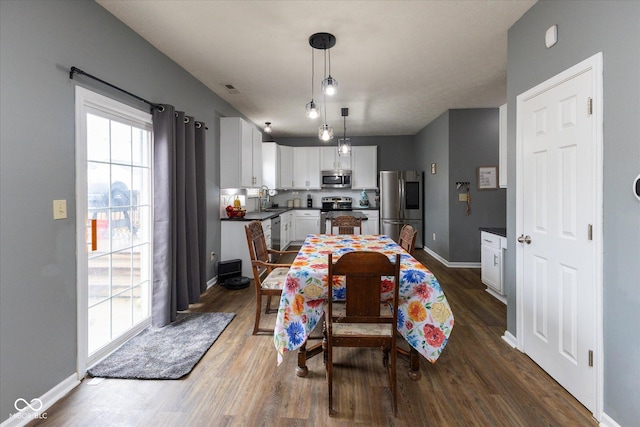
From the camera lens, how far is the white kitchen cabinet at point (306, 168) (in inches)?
293

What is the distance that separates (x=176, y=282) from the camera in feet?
10.3

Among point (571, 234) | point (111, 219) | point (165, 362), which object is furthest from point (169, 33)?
point (571, 234)

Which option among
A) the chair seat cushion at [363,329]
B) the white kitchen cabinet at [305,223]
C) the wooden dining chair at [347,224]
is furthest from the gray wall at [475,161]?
the chair seat cushion at [363,329]

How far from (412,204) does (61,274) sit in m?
6.14

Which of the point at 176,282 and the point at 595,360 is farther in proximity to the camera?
the point at 176,282

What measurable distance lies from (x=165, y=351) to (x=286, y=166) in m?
5.33

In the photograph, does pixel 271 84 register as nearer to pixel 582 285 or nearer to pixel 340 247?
pixel 340 247

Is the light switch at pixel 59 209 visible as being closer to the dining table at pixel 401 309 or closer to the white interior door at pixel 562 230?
the dining table at pixel 401 309

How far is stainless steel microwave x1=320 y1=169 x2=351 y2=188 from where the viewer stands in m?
7.33

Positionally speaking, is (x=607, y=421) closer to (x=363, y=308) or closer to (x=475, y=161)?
(x=363, y=308)

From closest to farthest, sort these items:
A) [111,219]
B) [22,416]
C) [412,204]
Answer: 1. [22,416]
2. [111,219]
3. [412,204]

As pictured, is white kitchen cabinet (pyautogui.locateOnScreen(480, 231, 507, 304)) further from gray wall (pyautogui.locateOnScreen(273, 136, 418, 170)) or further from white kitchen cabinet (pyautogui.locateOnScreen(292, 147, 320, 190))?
white kitchen cabinet (pyautogui.locateOnScreen(292, 147, 320, 190))

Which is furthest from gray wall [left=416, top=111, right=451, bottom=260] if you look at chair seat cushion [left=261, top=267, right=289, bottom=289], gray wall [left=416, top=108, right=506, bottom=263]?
chair seat cushion [left=261, top=267, right=289, bottom=289]

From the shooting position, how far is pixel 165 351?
97.3 inches
